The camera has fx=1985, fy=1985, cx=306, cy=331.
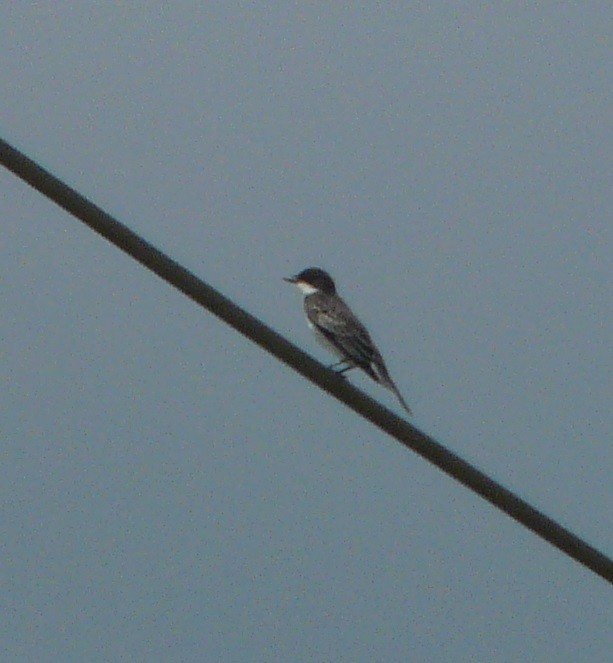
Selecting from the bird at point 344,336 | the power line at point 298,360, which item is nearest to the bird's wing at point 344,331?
the bird at point 344,336

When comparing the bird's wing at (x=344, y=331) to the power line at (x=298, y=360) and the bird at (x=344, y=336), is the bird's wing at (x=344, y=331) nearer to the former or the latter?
the bird at (x=344, y=336)

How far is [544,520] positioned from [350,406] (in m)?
1.01

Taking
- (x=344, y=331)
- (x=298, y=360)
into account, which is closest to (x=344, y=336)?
(x=344, y=331)

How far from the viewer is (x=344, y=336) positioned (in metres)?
14.8

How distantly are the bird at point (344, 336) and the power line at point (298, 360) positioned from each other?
554 centimetres

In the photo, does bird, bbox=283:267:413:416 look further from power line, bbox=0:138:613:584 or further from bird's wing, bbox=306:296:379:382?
power line, bbox=0:138:613:584

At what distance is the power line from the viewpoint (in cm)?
693

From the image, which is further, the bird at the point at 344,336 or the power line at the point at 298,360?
the bird at the point at 344,336

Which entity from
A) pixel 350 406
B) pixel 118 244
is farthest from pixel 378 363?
pixel 118 244

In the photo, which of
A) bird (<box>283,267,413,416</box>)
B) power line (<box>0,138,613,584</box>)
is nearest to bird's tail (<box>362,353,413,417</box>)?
bird (<box>283,267,413,416</box>)

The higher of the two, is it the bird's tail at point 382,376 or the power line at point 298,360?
the bird's tail at point 382,376

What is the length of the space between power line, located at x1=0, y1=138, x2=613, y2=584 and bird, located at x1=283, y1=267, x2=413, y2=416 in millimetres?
5537

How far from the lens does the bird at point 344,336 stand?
555 inches

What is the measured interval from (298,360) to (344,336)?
270 inches
